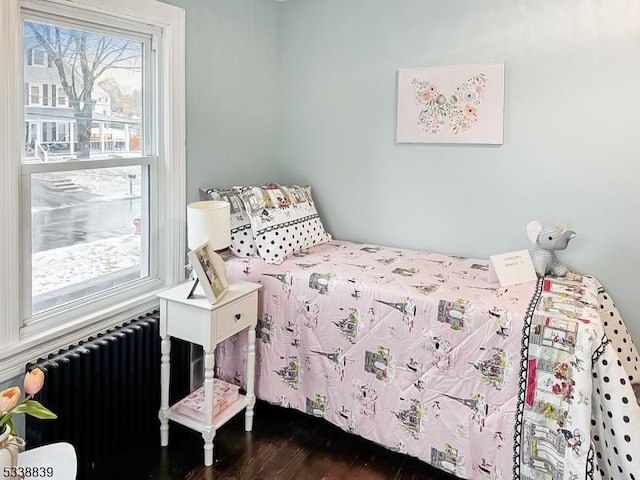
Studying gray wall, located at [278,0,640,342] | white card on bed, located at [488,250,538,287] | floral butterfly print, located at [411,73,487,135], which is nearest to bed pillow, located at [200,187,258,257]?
gray wall, located at [278,0,640,342]

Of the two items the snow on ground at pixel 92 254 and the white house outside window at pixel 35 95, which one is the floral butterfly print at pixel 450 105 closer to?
the snow on ground at pixel 92 254

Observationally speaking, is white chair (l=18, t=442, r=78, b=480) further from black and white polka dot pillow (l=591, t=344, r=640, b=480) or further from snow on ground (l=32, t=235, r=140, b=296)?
black and white polka dot pillow (l=591, t=344, r=640, b=480)

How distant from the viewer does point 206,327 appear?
218cm

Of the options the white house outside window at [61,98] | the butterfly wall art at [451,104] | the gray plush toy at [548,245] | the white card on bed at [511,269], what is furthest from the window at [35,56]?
the gray plush toy at [548,245]

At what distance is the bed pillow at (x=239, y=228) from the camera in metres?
2.71

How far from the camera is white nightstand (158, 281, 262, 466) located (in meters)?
2.19

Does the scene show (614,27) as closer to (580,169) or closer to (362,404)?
(580,169)

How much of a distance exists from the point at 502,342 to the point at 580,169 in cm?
105

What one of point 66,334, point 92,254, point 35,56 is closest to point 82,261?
point 92,254

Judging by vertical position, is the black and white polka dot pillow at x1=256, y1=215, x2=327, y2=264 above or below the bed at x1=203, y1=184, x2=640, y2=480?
above

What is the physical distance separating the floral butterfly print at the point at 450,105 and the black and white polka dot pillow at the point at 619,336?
3.59 feet

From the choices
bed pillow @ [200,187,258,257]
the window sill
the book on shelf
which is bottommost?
the book on shelf

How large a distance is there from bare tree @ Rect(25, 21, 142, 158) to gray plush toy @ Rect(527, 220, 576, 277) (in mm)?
2100

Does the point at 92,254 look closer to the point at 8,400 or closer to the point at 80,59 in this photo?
the point at 80,59
